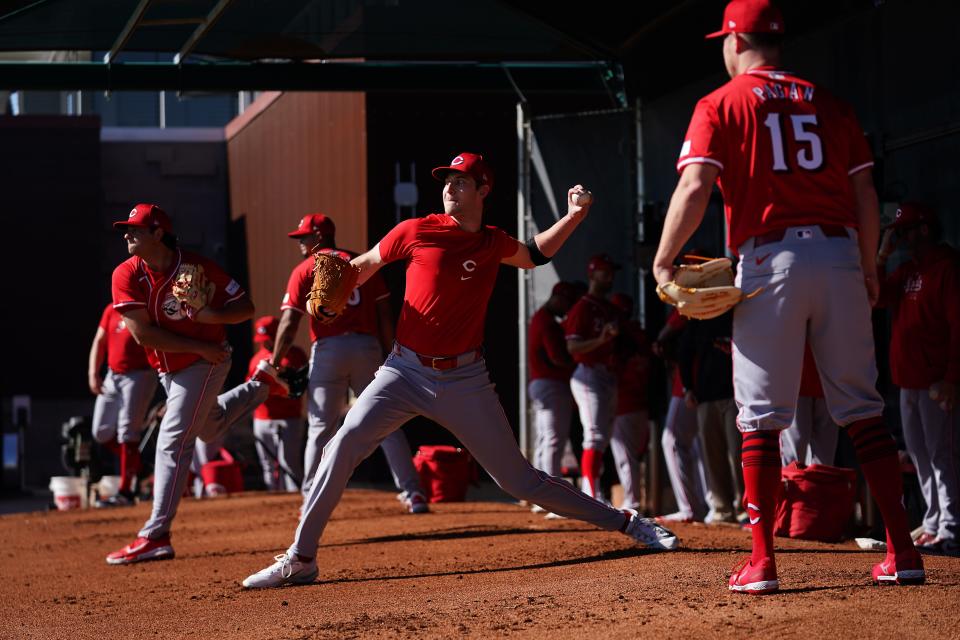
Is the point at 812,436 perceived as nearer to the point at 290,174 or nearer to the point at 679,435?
→ the point at 679,435

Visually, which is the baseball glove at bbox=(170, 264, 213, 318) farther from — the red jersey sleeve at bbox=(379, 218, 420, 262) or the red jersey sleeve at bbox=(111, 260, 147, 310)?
the red jersey sleeve at bbox=(379, 218, 420, 262)

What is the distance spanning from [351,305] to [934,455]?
13.6 feet

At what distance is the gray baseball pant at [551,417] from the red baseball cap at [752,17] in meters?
6.16

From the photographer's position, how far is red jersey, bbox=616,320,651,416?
11000 millimetres

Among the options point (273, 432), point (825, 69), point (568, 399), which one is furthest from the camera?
point (273, 432)

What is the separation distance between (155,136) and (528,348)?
16811 mm

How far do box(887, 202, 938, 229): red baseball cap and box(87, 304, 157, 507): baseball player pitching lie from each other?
7.06 meters

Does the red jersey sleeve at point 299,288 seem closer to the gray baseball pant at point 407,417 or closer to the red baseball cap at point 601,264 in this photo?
the red baseball cap at point 601,264

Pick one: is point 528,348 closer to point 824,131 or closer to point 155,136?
point 824,131

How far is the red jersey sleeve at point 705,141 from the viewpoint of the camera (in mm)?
5277

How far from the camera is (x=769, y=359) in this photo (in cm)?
530

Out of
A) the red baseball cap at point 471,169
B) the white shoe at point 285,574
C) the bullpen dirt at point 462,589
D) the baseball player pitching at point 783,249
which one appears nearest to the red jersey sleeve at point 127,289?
the bullpen dirt at point 462,589

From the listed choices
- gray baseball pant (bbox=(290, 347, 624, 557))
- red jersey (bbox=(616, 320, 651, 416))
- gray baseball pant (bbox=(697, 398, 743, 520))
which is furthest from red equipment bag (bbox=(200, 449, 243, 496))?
gray baseball pant (bbox=(290, 347, 624, 557))

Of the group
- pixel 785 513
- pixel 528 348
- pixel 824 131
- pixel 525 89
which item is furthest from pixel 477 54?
pixel 824 131
